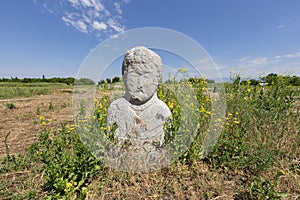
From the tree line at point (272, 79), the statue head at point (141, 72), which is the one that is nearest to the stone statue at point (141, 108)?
the statue head at point (141, 72)

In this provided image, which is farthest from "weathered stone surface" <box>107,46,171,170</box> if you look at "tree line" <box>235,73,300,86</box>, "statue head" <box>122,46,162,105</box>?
"tree line" <box>235,73,300,86</box>

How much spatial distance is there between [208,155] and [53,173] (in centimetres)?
218

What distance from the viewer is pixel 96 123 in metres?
2.85

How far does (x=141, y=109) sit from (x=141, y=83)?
44 cm

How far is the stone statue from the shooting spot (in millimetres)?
2605

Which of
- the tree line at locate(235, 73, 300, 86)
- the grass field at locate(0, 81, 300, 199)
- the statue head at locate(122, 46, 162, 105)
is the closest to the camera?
the grass field at locate(0, 81, 300, 199)

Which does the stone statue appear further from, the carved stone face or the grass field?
the grass field

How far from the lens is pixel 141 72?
2.61 m

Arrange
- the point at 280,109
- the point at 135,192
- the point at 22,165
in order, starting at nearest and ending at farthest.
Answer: the point at 135,192
the point at 22,165
the point at 280,109

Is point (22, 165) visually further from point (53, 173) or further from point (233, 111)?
point (233, 111)

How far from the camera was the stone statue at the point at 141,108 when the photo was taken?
2.61 m

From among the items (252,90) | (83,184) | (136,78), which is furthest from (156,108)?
(252,90)

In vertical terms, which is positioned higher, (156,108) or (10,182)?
(156,108)

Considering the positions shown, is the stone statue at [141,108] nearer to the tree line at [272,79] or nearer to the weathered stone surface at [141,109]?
the weathered stone surface at [141,109]
